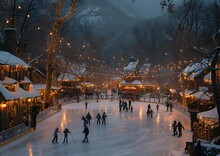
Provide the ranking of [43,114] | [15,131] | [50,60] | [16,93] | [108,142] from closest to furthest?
[108,142]
[15,131]
[16,93]
[43,114]
[50,60]

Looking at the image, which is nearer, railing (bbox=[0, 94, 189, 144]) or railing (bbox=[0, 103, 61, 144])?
railing (bbox=[0, 103, 61, 144])

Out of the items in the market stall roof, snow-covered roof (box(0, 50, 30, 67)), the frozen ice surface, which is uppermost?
snow-covered roof (box(0, 50, 30, 67))

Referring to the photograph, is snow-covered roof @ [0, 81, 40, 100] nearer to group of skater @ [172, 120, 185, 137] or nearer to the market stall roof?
group of skater @ [172, 120, 185, 137]

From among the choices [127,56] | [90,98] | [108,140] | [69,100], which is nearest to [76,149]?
[108,140]

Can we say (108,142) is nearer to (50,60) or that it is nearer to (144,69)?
(50,60)

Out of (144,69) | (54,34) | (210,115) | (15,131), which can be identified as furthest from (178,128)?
(144,69)

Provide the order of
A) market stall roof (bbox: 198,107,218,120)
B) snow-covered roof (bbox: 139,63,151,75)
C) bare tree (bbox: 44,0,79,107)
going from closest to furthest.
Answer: market stall roof (bbox: 198,107,218,120)
bare tree (bbox: 44,0,79,107)
snow-covered roof (bbox: 139,63,151,75)

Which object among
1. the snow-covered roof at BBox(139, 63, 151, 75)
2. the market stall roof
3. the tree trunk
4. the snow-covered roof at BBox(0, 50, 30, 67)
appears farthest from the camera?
the snow-covered roof at BBox(139, 63, 151, 75)

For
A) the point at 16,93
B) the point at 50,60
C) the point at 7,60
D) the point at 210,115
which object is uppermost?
the point at 50,60

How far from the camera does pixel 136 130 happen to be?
23703 millimetres

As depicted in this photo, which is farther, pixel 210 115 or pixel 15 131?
pixel 15 131

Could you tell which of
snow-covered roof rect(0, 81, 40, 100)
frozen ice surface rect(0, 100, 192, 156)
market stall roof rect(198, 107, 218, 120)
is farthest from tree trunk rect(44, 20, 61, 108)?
market stall roof rect(198, 107, 218, 120)

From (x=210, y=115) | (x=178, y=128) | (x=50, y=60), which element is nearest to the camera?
(x=210, y=115)

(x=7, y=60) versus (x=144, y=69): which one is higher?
(x=144, y=69)
